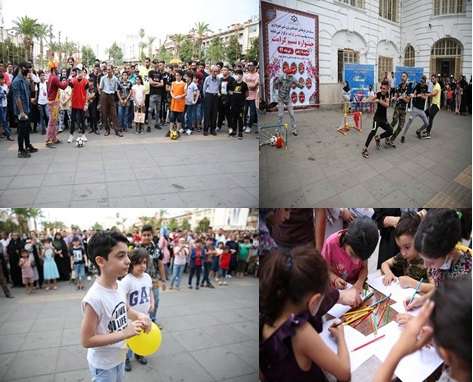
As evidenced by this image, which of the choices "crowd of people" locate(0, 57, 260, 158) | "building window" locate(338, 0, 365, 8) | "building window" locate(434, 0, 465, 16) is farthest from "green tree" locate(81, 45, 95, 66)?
"building window" locate(434, 0, 465, 16)

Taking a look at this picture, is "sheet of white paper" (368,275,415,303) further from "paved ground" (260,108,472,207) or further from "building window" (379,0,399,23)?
"building window" (379,0,399,23)

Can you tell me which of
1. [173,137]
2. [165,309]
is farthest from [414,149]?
[173,137]

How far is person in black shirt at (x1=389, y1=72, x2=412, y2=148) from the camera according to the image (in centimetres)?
192

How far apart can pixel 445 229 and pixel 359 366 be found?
0.67 metres

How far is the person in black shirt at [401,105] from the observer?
6.31 ft

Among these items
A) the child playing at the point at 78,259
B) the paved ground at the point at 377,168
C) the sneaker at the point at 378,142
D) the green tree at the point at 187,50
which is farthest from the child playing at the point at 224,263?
the green tree at the point at 187,50

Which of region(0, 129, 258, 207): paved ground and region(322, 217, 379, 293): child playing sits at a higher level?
region(0, 129, 258, 207): paved ground

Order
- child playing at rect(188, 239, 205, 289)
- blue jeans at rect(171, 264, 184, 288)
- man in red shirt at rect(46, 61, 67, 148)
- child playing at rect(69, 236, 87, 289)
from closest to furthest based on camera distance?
1. child playing at rect(69, 236, 87, 289)
2. child playing at rect(188, 239, 205, 289)
3. blue jeans at rect(171, 264, 184, 288)
4. man in red shirt at rect(46, 61, 67, 148)

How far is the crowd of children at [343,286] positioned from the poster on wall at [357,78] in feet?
1.88

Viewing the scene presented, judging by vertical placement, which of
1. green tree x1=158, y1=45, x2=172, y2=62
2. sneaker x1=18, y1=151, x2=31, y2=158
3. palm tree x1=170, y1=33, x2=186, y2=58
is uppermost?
palm tree x1=170, y1=33, x2=186, y2=58

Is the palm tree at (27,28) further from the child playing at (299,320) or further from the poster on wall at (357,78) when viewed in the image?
the child playing at (299,320)

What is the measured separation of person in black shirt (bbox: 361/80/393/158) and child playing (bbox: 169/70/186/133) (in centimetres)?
311

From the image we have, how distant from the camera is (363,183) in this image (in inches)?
74.2

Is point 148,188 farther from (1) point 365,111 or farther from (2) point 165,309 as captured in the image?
(1) point 365,111
